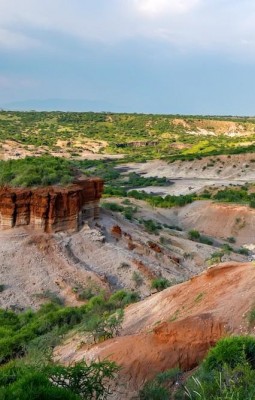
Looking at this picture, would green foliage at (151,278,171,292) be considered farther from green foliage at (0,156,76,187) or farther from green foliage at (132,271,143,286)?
green foliage at (0,156,76,187)

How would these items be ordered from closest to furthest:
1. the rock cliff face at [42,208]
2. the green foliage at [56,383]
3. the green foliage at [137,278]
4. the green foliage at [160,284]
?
the green foliage at [56,383] → the green foliage at [160,284] → the green foliage at [137,278] → the rock cliff face at [42,208]

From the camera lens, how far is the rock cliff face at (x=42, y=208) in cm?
2205

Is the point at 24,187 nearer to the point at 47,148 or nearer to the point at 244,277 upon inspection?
the point at 244,277

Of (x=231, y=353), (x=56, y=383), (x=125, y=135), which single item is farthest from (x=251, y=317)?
(x=125, y=135)

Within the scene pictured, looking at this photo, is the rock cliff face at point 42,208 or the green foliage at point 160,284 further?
the rock cliff face at point 42,208

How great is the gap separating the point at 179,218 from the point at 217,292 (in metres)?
30.1

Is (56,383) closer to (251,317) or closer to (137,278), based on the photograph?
(251,317)

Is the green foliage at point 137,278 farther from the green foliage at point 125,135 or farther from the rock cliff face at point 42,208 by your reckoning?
the green foliage at point 125,135

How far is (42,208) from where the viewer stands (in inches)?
864

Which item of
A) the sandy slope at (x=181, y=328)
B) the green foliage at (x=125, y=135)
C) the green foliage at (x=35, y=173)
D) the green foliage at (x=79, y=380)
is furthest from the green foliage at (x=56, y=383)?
the green foliage at (x=125, y=135)

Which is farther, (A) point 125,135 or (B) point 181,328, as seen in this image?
(A) point 125,135

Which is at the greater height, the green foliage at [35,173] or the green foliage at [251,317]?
the green foliage at [35,173]

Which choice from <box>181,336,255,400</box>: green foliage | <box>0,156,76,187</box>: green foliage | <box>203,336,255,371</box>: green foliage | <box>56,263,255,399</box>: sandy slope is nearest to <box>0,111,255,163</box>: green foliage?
<box>0,156,76,187</box>: green foliage

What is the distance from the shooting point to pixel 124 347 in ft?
35.9
